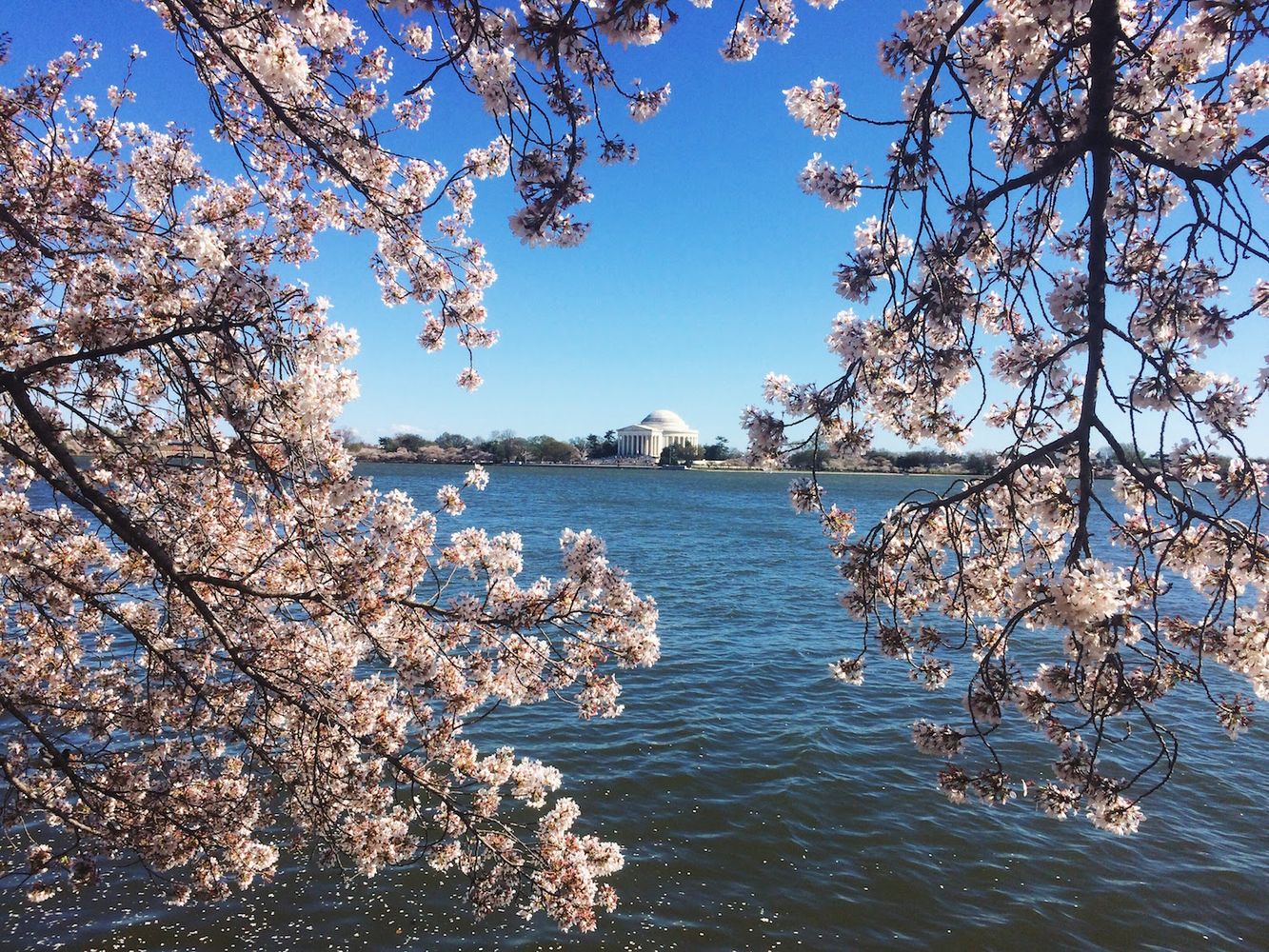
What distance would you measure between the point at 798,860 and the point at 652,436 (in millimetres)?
172865

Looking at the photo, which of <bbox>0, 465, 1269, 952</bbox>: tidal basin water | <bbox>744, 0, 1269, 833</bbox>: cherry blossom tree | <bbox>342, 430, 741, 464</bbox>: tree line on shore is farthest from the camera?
<bbox>342, 430, 741, 464</bbox>: tree line on shore

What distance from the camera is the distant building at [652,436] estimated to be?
179m

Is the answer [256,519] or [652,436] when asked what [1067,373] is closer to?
[256,519]

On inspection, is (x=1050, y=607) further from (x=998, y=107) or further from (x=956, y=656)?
(x=956, y=656)

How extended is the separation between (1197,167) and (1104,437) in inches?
54.7

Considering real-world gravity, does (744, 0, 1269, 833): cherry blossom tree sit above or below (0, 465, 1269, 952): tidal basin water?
above

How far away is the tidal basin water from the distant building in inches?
6492

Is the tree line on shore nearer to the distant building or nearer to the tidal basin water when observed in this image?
the distant building

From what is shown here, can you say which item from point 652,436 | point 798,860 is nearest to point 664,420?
point 652,436

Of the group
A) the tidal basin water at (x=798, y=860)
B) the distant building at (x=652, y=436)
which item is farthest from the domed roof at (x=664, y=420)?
the tidal basin water at (x=798, y=860)

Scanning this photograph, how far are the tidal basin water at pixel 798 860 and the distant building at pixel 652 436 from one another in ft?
541

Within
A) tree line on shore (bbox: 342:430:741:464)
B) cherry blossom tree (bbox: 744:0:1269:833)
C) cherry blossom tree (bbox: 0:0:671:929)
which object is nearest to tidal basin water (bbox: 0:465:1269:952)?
cherry blossom tree (bbox: 0:0:671:929)

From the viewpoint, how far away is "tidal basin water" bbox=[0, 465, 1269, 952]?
21.7 ft

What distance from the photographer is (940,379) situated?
4875mm
